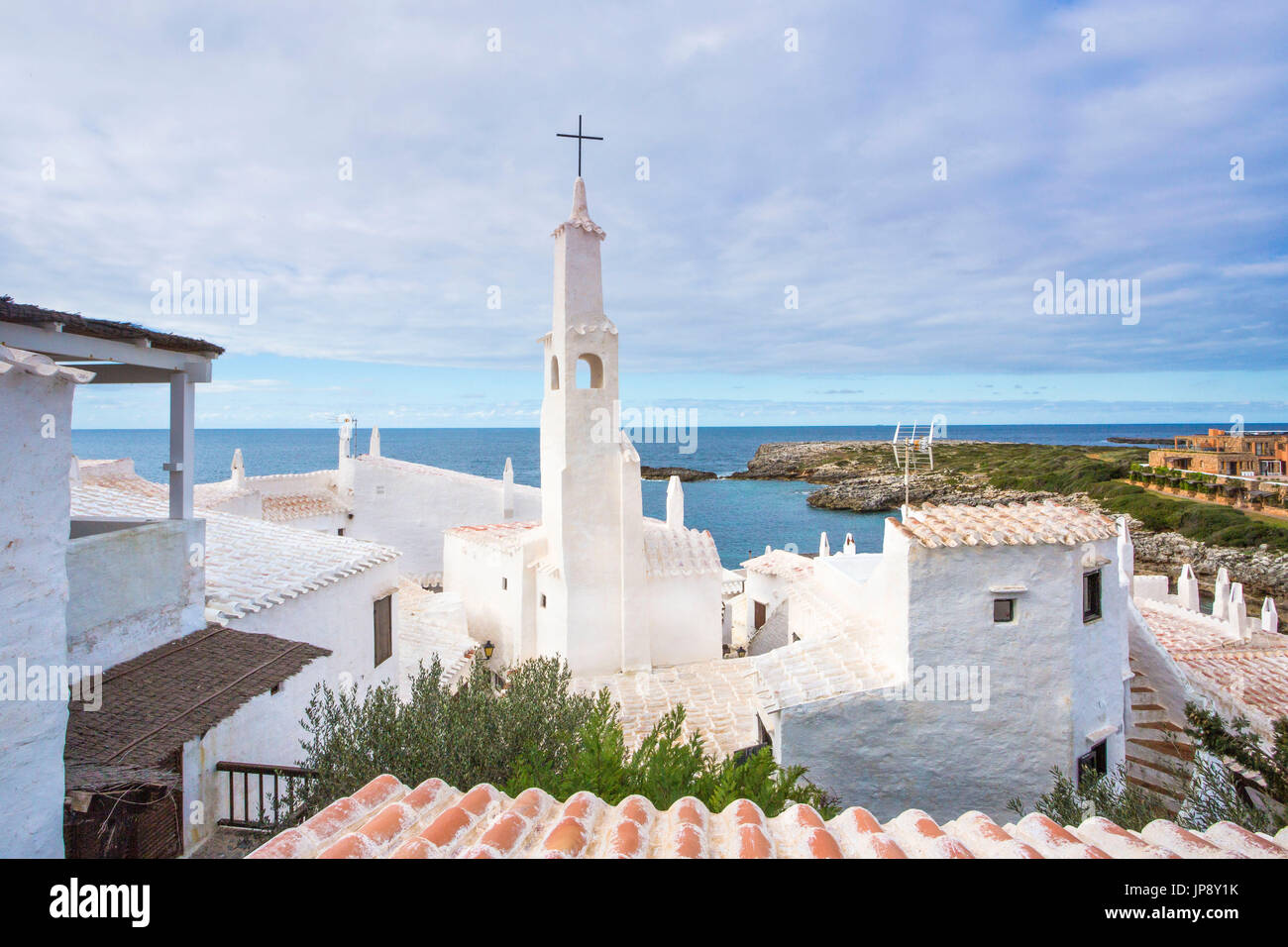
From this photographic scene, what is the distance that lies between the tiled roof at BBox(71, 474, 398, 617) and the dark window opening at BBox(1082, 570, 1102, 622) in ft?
40.2

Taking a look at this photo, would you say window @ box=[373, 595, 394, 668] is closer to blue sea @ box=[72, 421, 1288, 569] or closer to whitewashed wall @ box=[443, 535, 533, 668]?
whitewashed wall @ box=[443, 535, 533, 668]

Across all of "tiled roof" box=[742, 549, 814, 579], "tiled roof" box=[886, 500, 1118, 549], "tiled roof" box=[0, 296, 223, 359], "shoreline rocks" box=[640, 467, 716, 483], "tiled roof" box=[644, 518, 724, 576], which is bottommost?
"tiled roof" box=[742, 549, 814, 579]

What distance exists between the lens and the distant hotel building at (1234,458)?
58.1 m

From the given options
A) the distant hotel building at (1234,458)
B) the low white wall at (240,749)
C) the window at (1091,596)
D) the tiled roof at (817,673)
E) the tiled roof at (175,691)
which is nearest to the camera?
the tiled roof at (175,691)

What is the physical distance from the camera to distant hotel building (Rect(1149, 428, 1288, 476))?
58125 mm

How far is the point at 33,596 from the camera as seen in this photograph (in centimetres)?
502

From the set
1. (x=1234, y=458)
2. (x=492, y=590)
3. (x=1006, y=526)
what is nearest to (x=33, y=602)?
(x=1006, y=526)

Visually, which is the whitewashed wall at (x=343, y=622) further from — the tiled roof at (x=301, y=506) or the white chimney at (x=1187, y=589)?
the white chimney at (x=1187, y=589)

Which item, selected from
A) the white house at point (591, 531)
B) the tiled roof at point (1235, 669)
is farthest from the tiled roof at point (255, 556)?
the tiled roof at point (1235, 669)

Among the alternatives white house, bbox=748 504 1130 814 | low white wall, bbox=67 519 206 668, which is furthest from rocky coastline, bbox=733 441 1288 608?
low white wall, bbox=67 519 206 668

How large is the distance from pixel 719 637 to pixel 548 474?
21.9 ft

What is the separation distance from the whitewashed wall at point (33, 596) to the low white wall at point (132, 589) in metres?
1.11
